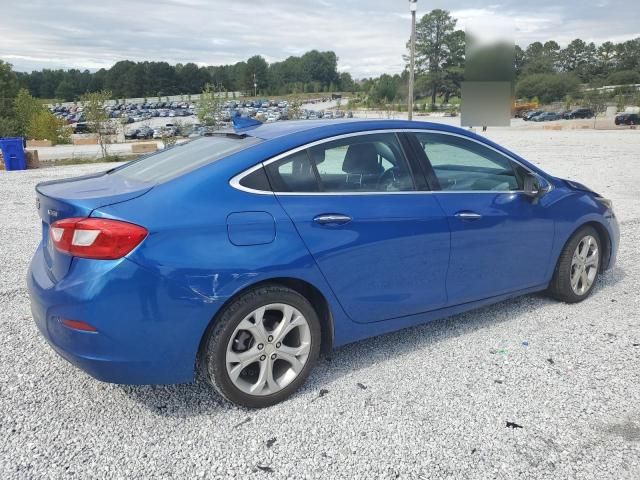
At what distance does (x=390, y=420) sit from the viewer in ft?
9.54

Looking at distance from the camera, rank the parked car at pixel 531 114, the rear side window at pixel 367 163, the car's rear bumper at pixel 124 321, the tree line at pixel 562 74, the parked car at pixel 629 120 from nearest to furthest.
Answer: the car's rear bumper at pixel 124 321 < the rear side window at pixel 367 163 < the parked car at pixel 629 120 < the tree line at pixel 562 74 < the parked car at pixel 531 114

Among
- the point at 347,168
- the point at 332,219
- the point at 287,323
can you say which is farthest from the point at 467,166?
the point at 287,323

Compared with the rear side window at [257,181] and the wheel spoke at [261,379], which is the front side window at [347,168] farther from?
the wheel spoke at [261,379]

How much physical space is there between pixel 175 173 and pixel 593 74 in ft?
301

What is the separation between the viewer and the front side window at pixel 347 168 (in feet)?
10.0

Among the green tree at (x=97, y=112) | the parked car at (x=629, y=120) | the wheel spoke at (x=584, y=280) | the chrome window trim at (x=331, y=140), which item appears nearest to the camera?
the chrome window trim at (x=331, y=140)

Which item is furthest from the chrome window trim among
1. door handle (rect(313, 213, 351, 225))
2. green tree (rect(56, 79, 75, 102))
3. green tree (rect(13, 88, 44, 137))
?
green tree (rect(56, 79, 75, 102))

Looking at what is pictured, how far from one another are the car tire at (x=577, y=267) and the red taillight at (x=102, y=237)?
11.2 feet

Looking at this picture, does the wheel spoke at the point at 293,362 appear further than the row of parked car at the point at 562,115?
No

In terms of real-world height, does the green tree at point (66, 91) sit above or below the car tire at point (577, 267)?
above

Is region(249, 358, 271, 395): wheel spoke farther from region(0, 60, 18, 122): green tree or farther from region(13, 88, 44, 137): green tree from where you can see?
region(0, 60, 18, 122): green tree

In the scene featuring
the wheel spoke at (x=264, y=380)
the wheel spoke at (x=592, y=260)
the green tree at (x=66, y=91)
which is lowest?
the wheel spoke at (x=264, y=380)

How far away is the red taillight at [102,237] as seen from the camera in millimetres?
2545

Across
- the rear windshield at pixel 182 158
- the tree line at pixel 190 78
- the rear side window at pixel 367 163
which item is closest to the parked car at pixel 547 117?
the rear side window at pixel 367 163
